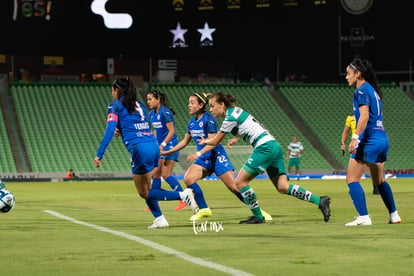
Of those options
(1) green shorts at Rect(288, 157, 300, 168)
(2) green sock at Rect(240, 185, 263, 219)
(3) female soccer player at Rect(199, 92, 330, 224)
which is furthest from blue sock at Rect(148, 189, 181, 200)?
(1) green shorts at Rect(288, 157, 300, 168)

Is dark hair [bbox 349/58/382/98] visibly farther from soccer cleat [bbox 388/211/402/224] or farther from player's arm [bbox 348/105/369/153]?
soccer cleat [bbox 388/211/402/224]

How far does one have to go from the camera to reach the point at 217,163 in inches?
590

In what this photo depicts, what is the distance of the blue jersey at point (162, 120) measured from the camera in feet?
60.0

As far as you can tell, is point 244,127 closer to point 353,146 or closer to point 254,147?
point 254,147

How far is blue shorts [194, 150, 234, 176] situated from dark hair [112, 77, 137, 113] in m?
2.97

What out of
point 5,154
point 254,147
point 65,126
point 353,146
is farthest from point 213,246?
point 65,126

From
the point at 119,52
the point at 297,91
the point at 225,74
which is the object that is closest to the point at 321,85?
the point at 297,91

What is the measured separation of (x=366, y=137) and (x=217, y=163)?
3239 mm

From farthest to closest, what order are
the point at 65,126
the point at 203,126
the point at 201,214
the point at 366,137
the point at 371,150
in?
the point at 65,126 → the point at 203,126 → the point at 201,214 → the point at 366,137 → the point at 371,150

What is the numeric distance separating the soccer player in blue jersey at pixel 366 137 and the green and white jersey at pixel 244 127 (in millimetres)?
1416

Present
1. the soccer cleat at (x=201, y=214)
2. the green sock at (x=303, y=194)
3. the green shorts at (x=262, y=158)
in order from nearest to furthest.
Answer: the green shorts at (x=262, y=158) → the green sock at (x=303, y=194) → the soccer cleat at (x=201, y=214)

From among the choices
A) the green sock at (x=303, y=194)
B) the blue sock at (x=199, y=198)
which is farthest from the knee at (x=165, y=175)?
the green sock at (x=303, y=194)

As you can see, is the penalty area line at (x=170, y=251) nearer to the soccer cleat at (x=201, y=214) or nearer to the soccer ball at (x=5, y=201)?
the soccer ball at (x=5, y=201)

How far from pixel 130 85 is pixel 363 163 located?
365cm
